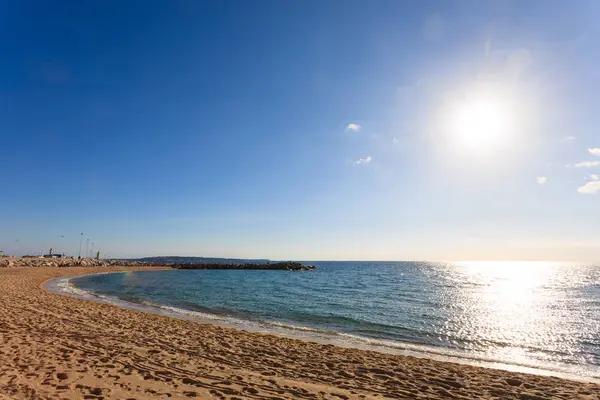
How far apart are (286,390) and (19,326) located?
1218cm

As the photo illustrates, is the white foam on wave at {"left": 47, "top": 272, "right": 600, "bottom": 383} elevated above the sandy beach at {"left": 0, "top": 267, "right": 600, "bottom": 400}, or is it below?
below

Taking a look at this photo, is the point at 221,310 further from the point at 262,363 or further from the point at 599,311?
the point at 599,311

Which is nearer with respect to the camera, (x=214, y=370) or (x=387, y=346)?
(x=214, y=370)

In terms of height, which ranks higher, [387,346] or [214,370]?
[214,370]

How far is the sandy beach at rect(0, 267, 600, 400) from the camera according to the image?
7.44 metres

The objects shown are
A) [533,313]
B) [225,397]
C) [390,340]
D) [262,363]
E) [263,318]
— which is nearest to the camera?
[225,397]

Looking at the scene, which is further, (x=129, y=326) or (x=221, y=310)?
(x=221, y=310)

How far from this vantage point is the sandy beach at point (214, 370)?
7.44 meters

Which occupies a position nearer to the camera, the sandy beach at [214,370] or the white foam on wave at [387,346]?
the sandy beach at [214,370]

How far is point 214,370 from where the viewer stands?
360 inches

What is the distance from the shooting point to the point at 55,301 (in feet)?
70.9

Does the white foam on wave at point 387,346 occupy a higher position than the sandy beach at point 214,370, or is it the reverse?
the sandy beach at point 214,370

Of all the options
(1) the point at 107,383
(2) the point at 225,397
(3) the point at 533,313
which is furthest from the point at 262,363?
(3) the point at 533,313

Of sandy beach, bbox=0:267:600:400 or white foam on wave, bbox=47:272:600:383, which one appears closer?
sandy beach, bbox=0:267:600:400
